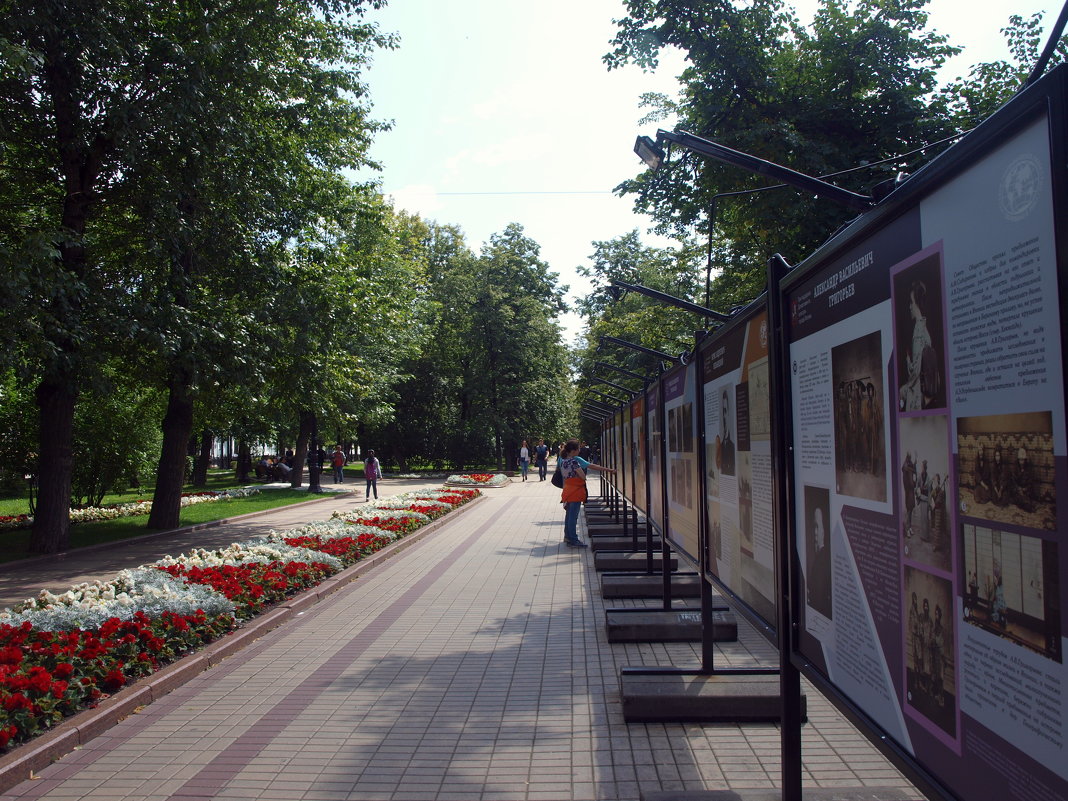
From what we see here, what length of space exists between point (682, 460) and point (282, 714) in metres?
3.12

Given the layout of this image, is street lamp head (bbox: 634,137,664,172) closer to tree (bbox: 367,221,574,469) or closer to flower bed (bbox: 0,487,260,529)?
flower bed (bbox: 0,487,260,529)

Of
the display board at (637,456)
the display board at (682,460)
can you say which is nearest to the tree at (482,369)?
the display board at (637,456)

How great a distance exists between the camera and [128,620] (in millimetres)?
6699

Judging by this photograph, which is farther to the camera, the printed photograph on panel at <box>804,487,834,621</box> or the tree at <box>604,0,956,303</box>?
the tree at <box>604,0,956,303</box>

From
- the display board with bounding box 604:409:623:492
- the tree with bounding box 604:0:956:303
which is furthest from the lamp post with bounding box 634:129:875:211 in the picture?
the display board with bounding box 604:409:623:492

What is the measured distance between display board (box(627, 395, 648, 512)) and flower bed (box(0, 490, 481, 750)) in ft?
12.8

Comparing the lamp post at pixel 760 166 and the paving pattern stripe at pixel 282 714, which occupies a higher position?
the lamp post at pixel 760 166

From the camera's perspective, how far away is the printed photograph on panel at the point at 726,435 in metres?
4.00

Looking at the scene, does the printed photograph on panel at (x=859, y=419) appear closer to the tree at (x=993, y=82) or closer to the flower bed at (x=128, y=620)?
the flower bed at (x=128, y=620)

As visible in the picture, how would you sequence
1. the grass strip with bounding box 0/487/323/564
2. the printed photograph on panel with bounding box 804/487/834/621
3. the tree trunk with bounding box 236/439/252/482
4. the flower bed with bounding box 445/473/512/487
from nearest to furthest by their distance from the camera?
the printed photograph on panel with bounding box 804/487/834/621
the grass strip with bounding box 0/487/323/564
the flower bed with bounding box 445/473/512/487
the tree trunk with bounding box 236/439/252/482

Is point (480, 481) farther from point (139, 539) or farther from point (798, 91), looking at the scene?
point (798, 91)

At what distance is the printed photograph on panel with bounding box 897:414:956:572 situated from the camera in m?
1.85

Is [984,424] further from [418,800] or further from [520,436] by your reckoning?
[520,436]

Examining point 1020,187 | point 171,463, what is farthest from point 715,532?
point 171,463
